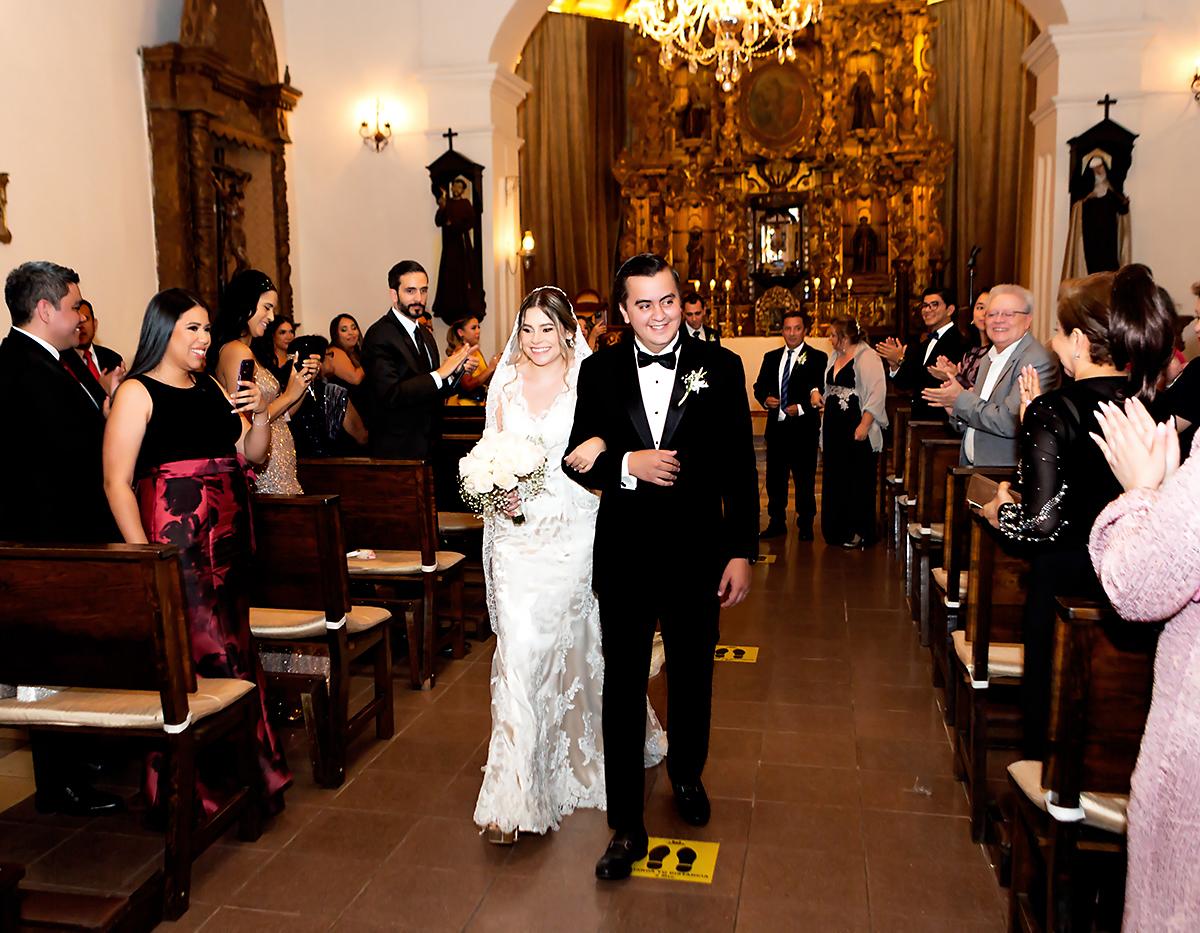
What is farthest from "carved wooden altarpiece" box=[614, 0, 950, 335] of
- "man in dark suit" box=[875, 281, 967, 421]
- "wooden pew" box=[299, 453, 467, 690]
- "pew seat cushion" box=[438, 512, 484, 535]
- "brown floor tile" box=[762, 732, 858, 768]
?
"brown floor tile" box=[762, 732, 858, 768]

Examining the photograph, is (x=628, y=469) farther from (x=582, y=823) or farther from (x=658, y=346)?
(x=582, y=823)

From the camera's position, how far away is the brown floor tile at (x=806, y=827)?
133 inches

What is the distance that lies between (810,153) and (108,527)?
→ 15139mm

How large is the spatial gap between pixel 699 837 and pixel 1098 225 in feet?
23.5

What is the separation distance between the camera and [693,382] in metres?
3.14

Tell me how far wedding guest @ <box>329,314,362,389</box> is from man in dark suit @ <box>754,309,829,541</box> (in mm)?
3275

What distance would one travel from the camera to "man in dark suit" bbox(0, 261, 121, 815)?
3.57m

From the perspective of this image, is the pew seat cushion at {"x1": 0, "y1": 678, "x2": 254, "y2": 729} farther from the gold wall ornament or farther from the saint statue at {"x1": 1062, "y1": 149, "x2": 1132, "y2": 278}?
the saint statue at {"x1": 1062, "y1": 149, "x2": 1132, "y2": 278}

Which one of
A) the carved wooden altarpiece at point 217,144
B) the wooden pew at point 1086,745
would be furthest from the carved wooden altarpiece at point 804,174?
the wooden pew at point 1086,745

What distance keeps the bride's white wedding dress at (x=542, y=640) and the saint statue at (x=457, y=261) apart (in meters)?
6.21

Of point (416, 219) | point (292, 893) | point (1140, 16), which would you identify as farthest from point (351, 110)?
point (292, 893)

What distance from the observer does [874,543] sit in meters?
8.32

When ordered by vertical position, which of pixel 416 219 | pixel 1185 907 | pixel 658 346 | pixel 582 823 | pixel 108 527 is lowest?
pixel 582 823

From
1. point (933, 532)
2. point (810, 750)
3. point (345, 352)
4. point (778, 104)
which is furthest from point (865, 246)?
point (810, 750)
